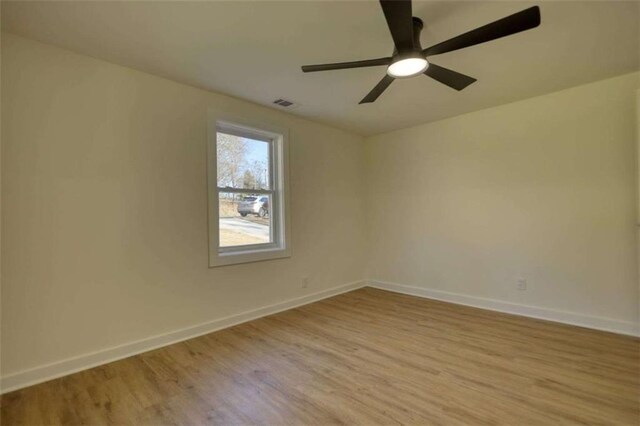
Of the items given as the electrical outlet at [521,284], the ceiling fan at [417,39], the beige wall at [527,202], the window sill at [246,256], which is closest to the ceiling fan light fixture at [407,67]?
the ceiling fan at [417,39]

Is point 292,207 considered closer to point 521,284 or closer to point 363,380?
point 363,380

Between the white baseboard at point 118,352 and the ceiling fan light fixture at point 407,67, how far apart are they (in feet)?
8.90

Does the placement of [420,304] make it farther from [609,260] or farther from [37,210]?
[37,210]

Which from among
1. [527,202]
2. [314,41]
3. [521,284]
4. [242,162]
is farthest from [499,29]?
[521,284]

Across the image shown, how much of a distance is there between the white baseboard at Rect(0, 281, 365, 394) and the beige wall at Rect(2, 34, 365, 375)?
0.05 meters

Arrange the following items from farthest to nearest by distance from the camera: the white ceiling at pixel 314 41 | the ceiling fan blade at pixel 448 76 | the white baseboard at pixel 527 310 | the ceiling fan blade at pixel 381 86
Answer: the white baseboard at pixel 527 310, the ceiling fan blade at pixel 381 86, the ceiling fan blade at pixel 448 76, the white ceiling at pixel 314 41

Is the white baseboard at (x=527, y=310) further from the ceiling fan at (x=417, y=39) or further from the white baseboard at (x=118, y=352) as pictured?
the ceiling fan at (x=417, y=39)

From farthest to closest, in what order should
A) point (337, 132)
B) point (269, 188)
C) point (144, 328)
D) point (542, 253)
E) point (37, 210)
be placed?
1. point (337, 132)
2. point (269, 188)
3. point (542, 253)
4. point (144, 328)
5. point (37, 210)

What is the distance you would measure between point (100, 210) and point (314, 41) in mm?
2069

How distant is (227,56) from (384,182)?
9.64 feet

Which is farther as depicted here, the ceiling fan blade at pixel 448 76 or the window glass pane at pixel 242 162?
the window glass pane at pixel 242 162

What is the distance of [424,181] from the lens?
4266mm

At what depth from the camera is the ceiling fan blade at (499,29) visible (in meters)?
1.52

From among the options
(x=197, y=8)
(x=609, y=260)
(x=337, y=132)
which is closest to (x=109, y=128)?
(x=197, y=8)
